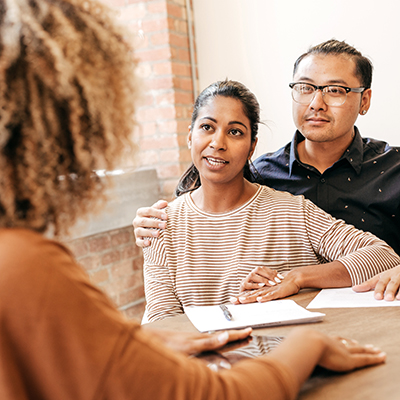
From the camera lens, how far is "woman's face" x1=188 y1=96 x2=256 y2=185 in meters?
1.65

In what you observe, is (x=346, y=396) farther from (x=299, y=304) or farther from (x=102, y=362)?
(x=299, y=304)

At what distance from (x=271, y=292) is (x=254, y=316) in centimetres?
20

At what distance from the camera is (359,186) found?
1963mm

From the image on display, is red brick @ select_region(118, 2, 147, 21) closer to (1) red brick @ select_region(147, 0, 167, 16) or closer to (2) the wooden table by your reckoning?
(1) red brick @ select_region(147, 0, 167, 16)

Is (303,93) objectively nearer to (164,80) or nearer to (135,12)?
(164,80)

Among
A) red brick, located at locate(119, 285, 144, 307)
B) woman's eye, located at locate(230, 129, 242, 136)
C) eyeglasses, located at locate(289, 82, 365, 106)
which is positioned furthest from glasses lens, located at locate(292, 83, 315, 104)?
red brick, located at locate(119, 285, 144, 307)

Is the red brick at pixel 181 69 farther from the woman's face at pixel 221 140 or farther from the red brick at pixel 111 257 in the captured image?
the woman's face at pixel 221 140

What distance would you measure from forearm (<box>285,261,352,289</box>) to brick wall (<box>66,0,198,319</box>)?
156 centimetres

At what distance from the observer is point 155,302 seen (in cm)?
152

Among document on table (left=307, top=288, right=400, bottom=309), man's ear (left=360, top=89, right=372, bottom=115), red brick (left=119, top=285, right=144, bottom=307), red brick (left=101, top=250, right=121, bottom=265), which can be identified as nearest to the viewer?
document on table (left=307, top=288, right=400, bottom=309)

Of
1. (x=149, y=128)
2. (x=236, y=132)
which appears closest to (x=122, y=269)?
(x=149, y=128)

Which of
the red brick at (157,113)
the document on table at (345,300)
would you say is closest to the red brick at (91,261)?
the red brick at (157,113)

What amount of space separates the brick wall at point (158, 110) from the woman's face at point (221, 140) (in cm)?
120

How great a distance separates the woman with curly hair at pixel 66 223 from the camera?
1.71 ft
